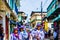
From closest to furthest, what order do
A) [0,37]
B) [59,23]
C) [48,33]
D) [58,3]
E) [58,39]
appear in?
[0,37] → [58,39] → [59,23] → [58,3] → [48,33]

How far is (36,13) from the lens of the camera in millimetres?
93375

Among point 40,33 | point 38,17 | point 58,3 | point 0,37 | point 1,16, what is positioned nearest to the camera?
point 0,37

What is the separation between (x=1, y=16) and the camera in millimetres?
16875

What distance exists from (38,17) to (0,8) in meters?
74.0

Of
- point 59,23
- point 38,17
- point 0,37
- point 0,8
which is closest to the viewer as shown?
point 0,37

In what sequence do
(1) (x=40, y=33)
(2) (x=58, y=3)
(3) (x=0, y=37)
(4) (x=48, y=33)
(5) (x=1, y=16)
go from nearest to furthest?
1. (3) (x=0, y=37)
2. (1) (x=40, y=33)
3. (5) (x=1, y=16)
4. (2) (x=58, y=3)
5. (4) (x=48, y=33)

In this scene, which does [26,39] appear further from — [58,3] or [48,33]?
[48,33]

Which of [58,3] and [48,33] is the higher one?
[58,3]

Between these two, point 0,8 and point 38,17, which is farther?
point 38,17

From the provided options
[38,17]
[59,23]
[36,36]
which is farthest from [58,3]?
[38,17]

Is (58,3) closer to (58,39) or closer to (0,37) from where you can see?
(58,39)

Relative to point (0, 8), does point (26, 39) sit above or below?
below

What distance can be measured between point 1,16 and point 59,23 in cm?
1004

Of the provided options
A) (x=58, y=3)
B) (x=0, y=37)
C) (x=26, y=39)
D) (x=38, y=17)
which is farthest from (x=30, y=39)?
(x=38, y=17)
